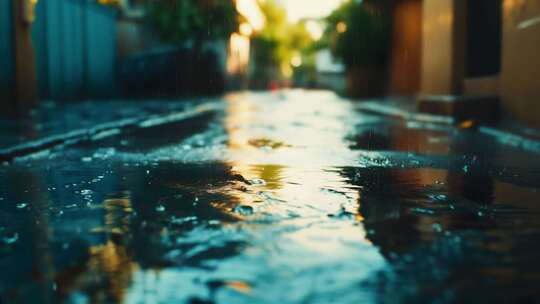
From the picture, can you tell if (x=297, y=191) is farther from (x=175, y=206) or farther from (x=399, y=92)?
(x=399, y=92)

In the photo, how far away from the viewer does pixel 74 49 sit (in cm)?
2078

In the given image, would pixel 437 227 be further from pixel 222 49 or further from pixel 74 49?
pixel 222 49

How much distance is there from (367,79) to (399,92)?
3506mm

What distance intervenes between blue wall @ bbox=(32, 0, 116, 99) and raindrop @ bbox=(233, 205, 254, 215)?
49.1 feet

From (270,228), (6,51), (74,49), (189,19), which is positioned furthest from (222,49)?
(270,228)

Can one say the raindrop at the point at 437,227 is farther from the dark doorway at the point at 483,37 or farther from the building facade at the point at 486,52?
the dark doorway at the point at 483,37

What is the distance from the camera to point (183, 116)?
53.1 ft

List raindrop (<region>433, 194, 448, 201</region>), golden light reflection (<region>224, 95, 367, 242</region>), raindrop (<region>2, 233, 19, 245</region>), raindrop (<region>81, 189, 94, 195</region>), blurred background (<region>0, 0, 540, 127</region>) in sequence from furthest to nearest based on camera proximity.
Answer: blurred background (<region>0, 0, 540, 127</region>), raindrop (<region>81, 189, 94, 195</region>), raindrop (<region>433, 194, 448, 201</region>), golden light reflection (<region>224, 95, 367, 242</region>), raindrop (<region>2, 233, 19, 245</region>)

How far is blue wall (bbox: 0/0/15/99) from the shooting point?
14531 millimetres

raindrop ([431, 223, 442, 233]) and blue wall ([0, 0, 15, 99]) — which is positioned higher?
blue wall ([0, 0, 15, 99])

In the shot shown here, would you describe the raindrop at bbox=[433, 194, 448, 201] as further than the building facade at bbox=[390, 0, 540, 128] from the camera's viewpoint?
No

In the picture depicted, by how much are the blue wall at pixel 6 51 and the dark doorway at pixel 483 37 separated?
30.9 feet

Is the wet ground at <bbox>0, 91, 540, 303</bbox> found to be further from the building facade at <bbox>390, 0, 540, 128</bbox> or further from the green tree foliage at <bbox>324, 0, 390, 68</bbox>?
the green tree foliage at <bbox>324, 0, 390, 68</bbox>

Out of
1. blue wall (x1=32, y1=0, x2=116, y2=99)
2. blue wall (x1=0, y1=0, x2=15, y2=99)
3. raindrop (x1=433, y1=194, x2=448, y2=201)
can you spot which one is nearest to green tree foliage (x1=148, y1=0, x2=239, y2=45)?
blue wall (x1=32, y1=0, x2=116, y2=99)
